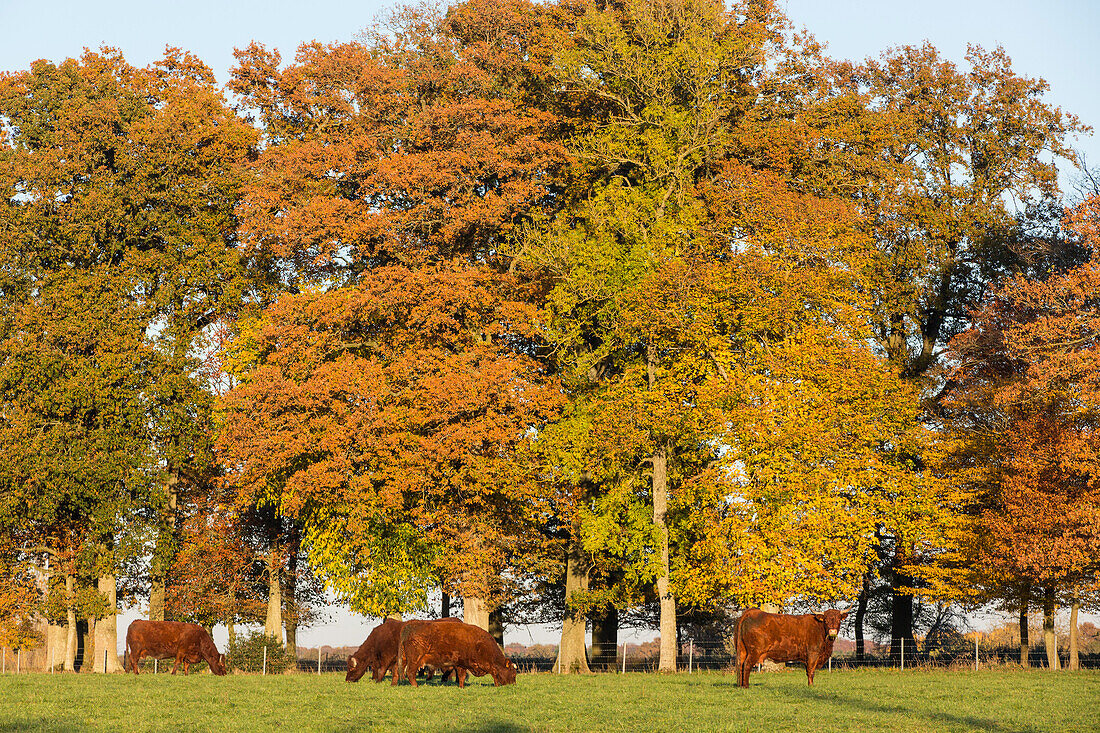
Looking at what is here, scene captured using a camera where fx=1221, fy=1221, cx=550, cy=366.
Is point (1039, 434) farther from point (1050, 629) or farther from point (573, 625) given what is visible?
point (573, 625)

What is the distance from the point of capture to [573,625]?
40094mm

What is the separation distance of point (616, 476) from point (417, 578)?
23.3 feet

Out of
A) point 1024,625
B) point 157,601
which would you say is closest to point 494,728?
Answer: point 157,601

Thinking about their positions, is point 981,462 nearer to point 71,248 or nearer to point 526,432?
point 526,432

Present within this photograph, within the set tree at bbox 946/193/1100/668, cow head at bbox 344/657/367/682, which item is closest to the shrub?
cow head at bbox 344/657/367/682

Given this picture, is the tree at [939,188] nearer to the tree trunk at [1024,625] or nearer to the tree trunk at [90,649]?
the tree trunk at [1024,625]

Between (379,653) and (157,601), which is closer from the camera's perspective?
(379,653)

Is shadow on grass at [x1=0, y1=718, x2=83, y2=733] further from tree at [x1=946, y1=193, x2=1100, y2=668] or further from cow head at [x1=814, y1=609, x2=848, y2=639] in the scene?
tree at [x1=946, y1=193, x2=1100, y2=668]

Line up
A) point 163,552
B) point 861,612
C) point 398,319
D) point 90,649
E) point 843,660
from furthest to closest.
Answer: point 861,612 < point 90,649 < point 843,660 < point 163,552 < point 398,319

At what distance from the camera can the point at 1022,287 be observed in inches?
1426

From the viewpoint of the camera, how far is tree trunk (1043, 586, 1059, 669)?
127 ft

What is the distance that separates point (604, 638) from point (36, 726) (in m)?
32.7

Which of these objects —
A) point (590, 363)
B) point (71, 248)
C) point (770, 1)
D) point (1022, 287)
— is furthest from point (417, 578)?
point (770, 1)

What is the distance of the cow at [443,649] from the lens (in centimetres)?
2497
